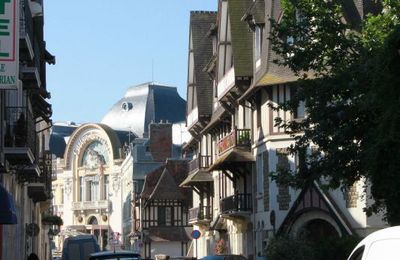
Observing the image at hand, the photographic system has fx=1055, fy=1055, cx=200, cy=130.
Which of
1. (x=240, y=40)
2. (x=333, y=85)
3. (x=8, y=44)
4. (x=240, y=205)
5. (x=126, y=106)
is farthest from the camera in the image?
(x=126, y=106)

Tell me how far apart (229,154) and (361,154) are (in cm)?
2982

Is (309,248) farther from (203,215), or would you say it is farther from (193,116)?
(203,215)

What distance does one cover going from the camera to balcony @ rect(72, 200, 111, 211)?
134 m

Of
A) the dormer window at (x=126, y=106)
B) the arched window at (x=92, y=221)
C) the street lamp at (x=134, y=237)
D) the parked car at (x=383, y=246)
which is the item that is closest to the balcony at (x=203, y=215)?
the street lamp at (x=134, y=237)

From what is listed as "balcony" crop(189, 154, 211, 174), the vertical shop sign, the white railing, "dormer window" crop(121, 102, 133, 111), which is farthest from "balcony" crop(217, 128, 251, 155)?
"dormer window" crop(121, 102, 133, 111)

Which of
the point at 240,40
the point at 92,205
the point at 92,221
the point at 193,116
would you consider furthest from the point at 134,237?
the point at 240,40

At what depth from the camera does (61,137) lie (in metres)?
158

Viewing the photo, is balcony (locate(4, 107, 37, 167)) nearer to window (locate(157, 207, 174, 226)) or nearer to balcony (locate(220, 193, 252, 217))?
balcony (locate(220, 193, 252, 217))

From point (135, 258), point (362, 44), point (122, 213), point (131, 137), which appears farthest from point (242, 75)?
point (131, 137)

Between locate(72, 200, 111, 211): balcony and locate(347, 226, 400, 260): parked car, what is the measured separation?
122 meters

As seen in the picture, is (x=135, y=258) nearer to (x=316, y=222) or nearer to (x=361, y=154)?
(x=361, y=154)

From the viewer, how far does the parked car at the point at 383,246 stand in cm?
1101

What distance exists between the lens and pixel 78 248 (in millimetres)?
48031

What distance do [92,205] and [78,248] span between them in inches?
3538
